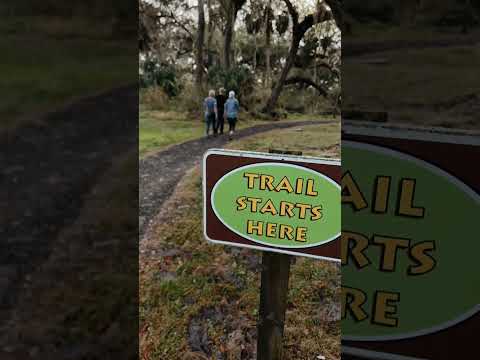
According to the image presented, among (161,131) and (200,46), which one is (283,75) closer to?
(200,46)

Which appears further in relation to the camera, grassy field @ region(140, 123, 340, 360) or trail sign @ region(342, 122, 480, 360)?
grassy field @ region(140, 123, 340, 360)

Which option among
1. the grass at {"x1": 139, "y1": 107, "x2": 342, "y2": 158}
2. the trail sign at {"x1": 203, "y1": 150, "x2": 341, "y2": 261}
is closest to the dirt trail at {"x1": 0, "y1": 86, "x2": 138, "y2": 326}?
the grass at {"x1": 139, "y1": 107, "x2": 342, "y2": 158}

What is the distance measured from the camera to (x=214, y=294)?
201cm

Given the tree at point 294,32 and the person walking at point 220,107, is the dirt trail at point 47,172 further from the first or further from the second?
the tree at point 294,32

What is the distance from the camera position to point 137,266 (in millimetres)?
1925

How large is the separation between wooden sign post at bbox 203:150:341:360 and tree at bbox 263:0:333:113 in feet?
1.41

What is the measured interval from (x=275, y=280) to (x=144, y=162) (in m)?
0.81

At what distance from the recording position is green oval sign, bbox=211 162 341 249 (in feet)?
5.58

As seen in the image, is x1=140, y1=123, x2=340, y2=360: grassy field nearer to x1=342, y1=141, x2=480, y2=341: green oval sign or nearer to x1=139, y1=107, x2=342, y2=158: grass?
x1=139, y1=107, x2=342, y2=158: grass

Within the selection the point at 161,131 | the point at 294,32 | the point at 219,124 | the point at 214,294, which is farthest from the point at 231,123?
the point at 214,294

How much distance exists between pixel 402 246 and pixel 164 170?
1568mm

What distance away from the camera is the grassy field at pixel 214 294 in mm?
1907

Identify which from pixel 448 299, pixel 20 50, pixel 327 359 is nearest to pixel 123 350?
pixel 327 359

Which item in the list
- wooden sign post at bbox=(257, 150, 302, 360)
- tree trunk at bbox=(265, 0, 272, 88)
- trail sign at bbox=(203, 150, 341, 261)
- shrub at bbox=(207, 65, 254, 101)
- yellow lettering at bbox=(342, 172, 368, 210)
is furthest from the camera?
shrub at bbox=(207, 65, 254, 101)
